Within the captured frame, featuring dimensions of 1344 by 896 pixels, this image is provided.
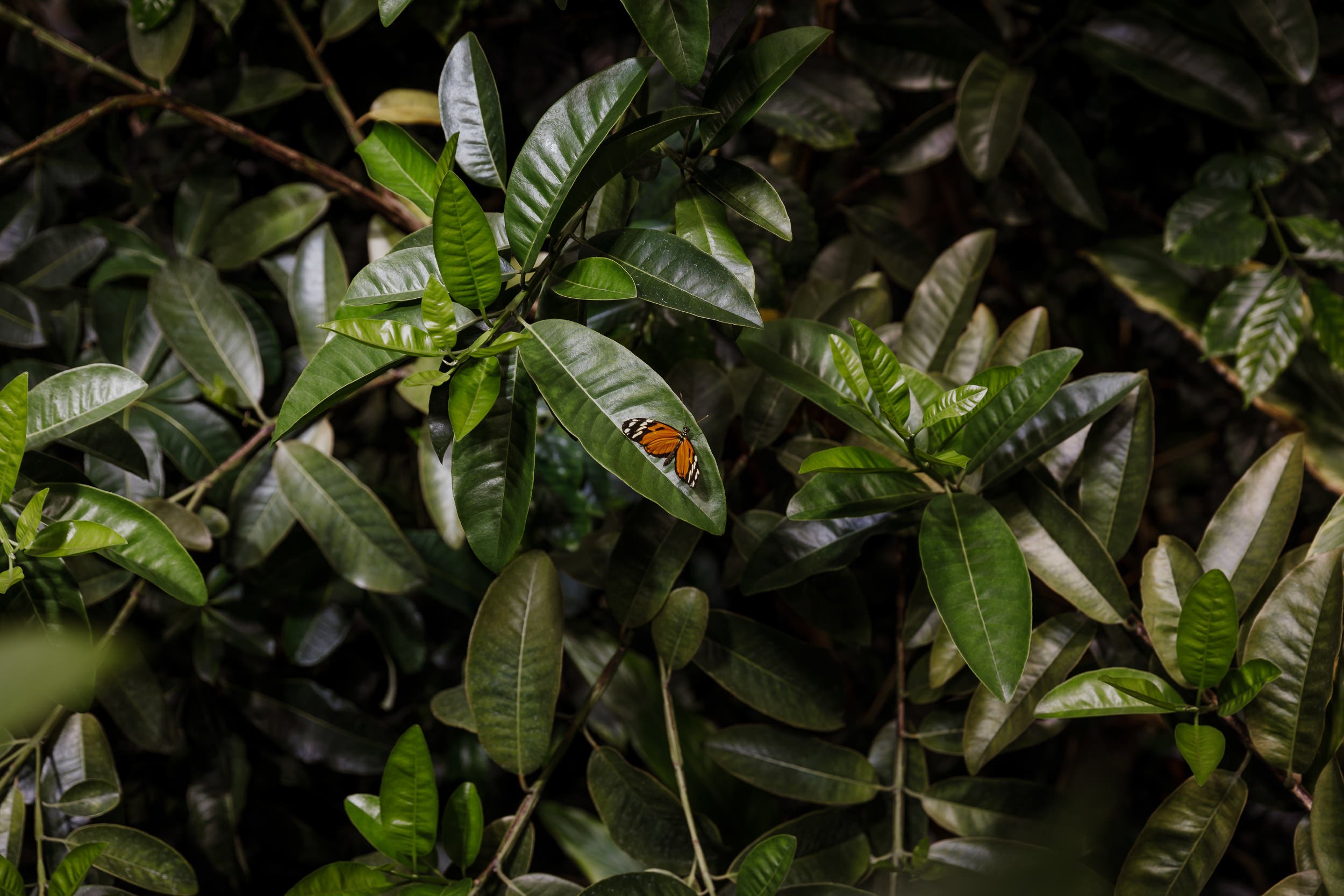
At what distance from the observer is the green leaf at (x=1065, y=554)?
0.65 metres

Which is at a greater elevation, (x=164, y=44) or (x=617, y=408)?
(x=164, y=44)

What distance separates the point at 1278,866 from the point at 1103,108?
120 cm

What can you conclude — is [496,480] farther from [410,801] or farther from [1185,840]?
[1185,840]

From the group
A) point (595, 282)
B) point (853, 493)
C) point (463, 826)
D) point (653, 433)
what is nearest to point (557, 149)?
point (595, 282)

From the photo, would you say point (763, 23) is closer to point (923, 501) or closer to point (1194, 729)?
point (923, 501)

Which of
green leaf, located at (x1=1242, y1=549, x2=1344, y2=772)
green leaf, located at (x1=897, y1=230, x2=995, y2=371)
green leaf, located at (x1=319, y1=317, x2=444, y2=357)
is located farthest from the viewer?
green leaf, located at (x1=897, y1=230, x2=995, y2=371)

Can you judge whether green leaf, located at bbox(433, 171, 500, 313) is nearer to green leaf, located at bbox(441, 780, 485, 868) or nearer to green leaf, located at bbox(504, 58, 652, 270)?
green leaf, located at bbox(504, 58, 652, 270)

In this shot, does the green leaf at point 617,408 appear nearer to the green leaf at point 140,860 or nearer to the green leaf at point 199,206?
the green leaf at point 140,860

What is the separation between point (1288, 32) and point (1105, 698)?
0.85 meters

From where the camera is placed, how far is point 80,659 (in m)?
0.63

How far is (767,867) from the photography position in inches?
22.8

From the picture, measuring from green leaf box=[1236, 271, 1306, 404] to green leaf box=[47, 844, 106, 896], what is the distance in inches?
48.7

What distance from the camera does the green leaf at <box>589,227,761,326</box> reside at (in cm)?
52

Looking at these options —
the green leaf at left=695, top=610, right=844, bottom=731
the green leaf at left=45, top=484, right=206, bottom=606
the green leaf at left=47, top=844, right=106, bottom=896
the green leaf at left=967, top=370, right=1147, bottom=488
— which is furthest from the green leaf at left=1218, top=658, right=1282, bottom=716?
the green leaf at left=47, top=844, right=106, bottom=896
